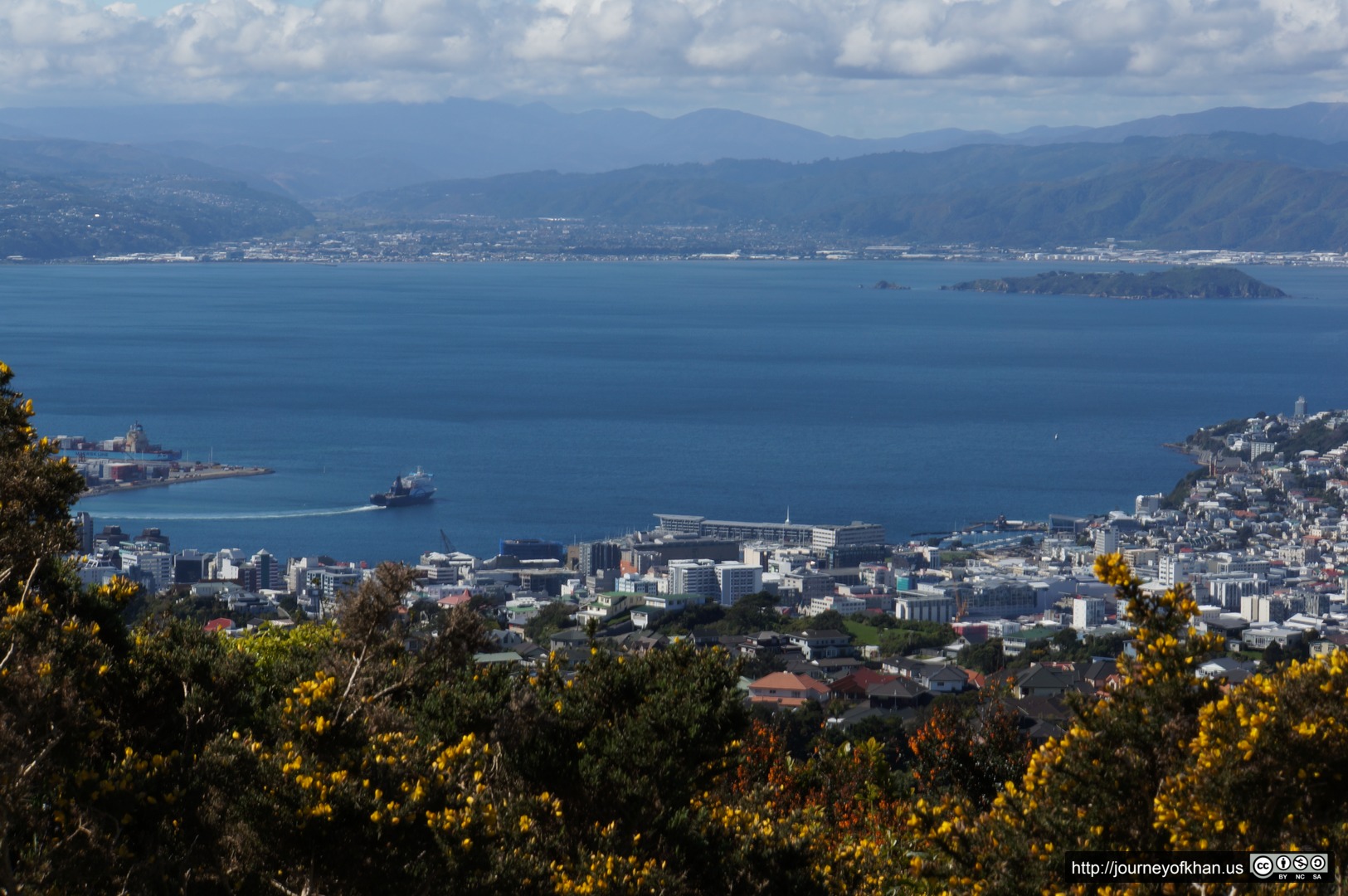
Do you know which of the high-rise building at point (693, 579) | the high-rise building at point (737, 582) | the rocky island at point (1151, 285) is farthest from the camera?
the rocky island at point (1151, 285)

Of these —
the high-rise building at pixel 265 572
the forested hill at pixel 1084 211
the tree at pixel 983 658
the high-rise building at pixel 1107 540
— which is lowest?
the high-rise building at pixel 1107 540

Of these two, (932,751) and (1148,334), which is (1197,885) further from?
(1148,334)

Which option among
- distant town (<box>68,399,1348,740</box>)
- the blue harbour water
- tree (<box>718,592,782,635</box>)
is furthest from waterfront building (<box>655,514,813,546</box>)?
tree (<box>718,592,782,635</box>)

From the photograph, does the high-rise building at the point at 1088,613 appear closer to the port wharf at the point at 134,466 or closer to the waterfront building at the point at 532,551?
the waterfront building at the point at 532,551

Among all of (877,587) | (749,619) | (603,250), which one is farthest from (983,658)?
(603,250)

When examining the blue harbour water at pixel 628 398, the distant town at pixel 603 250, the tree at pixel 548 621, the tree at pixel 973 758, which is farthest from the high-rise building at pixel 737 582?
the distant town at pixel 603 250

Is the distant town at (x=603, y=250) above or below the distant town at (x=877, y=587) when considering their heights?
above
